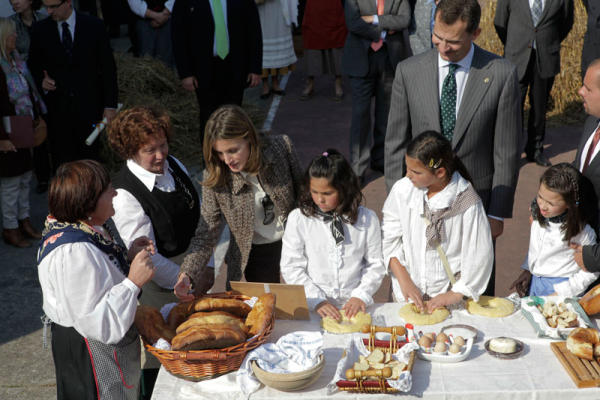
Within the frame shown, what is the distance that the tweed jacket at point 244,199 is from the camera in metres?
3.60

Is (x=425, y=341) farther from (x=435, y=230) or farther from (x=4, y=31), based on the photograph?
(x=4, y=31)

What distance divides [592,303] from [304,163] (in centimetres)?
515

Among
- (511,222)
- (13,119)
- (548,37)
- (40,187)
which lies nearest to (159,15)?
(40,187)

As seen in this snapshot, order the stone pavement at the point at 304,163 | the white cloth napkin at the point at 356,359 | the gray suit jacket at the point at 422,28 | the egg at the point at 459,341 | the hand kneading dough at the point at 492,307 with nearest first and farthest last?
the white cloth napkin at the point at 356,359
the egg at the point at 459,341
the hand kneading dough at the point at 492,307
the stone pavement at the point at 304,163
the gray suit jacket at the point at 422,28

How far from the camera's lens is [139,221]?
135 inches

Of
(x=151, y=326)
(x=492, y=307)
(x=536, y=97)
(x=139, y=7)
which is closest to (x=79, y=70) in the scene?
(x=139, y=7)

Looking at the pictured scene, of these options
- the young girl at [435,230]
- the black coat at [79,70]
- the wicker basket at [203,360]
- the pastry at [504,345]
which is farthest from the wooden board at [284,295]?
the black coat at [79,70]

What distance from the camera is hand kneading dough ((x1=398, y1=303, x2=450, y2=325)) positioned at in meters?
3.16

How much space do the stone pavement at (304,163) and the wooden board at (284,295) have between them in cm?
179

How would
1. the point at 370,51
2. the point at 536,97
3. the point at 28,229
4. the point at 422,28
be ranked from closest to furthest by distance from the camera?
1. the point at 28,229
2. the point at 370,51
3. the point at 536,97
4. the point at 422,28

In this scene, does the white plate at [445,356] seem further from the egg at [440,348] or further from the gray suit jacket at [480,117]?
the gray suit jacket at [480,117]

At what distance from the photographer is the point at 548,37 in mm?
7215

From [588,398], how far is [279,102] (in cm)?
794

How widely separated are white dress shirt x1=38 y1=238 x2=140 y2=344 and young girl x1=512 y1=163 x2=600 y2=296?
2123 mm
